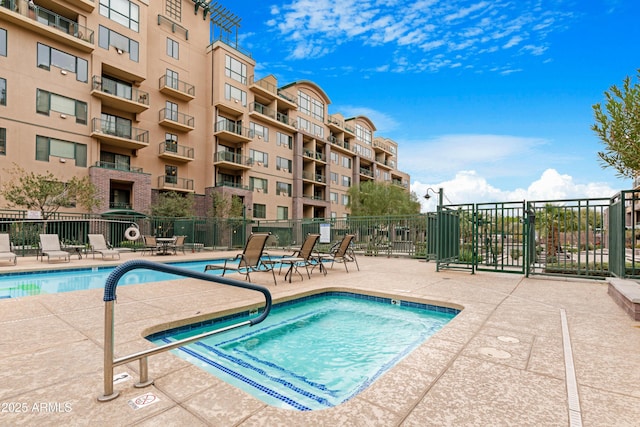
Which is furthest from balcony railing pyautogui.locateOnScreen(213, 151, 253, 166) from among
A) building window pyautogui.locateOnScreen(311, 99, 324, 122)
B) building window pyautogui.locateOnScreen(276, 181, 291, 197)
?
building window pyautogui.locateOnScreen(311, 99, 324, 122)

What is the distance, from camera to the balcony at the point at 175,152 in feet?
83.2

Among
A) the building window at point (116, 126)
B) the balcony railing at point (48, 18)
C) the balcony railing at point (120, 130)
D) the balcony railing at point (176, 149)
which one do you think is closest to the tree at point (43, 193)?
the balcony railing at point (120, 130)

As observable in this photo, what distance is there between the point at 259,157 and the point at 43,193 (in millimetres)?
19210

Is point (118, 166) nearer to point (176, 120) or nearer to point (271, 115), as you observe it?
point (176, 120)

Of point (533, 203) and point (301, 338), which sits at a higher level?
point (533, 203)

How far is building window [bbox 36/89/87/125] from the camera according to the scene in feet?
63.3

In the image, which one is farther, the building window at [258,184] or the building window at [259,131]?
the building window at [258,184]

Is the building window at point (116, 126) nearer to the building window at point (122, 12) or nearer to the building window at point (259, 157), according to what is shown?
the building window at point (122, 12)

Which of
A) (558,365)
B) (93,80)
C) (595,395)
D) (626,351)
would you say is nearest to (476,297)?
(626,351)

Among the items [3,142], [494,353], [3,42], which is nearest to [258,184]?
[3,142]

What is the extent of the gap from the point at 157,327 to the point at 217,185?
84.2 ft

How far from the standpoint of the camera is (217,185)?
28062mm

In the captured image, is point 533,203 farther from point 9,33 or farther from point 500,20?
point 9,33

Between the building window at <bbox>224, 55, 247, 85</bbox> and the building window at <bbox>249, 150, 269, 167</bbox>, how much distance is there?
661 cm
